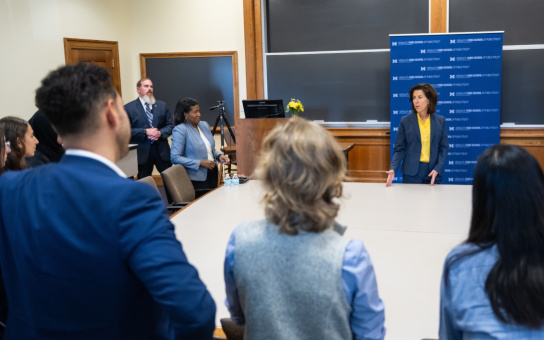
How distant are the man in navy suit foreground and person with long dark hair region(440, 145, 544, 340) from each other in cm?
62

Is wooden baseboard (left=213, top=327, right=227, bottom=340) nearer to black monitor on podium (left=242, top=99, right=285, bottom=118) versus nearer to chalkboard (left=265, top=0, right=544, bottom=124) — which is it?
black monitor on podium (left=242, top=99, right=285, bottom=118)

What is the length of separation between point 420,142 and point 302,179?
9.60 feet

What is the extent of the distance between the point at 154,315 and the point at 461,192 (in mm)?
2847

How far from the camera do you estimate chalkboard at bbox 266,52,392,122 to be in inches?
248

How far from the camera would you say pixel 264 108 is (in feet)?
17.8

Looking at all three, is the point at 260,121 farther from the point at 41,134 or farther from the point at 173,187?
the point at 41,134

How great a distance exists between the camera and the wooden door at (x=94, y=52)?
6266 mm

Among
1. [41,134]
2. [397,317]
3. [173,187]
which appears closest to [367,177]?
[173,187]

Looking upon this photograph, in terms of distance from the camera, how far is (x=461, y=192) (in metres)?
3.57

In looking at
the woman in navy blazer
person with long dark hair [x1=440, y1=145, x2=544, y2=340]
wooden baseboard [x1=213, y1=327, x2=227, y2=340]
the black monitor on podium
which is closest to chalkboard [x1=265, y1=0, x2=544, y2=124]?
the black monitor on podium

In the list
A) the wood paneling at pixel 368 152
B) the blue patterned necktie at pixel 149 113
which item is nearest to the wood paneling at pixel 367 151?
the wood paneling at pixel 368 152

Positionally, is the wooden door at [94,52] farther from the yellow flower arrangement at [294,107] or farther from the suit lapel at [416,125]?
the suit lapel at [416,125]

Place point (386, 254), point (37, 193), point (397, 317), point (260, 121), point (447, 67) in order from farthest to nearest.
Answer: point (447, 67), point (260, 121), point (386, 254), point (397, 317), point (37, 193)

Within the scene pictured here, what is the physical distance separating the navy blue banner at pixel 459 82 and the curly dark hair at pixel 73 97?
16.4ft
